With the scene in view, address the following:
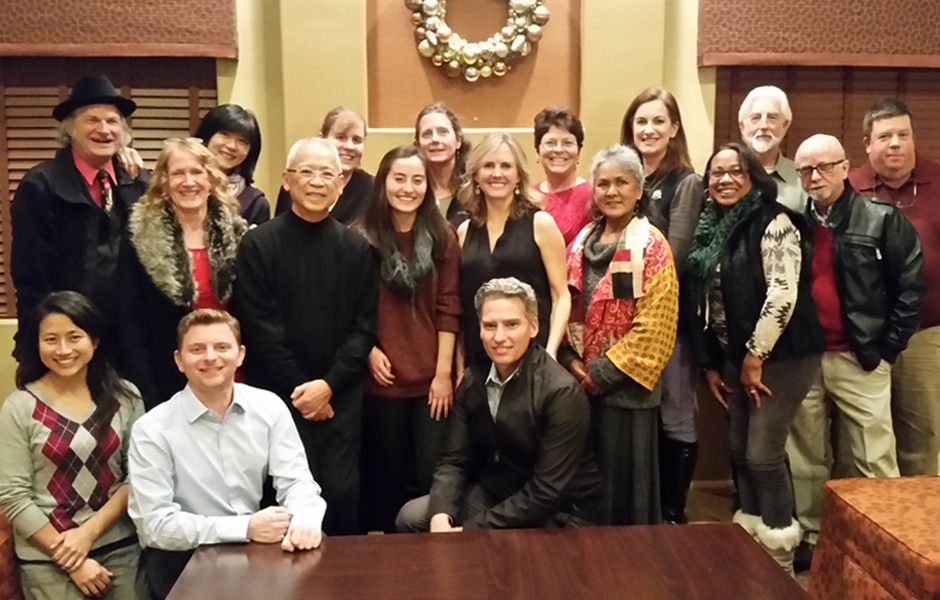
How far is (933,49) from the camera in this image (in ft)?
11.7

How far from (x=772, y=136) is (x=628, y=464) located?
1309 millimetres

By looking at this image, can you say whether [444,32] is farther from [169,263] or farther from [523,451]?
[523,451]

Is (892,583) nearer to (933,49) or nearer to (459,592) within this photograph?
(459,592)

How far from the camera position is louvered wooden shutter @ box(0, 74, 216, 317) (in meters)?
3.43

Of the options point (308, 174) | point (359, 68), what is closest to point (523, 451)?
point (308, 174)

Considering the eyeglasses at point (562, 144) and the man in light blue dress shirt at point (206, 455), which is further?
the eyeglasses at point (562, 144)

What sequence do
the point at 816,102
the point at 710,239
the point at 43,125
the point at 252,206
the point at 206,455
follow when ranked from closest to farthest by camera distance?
1. the point at 206,455
2. the point at 710,239
3. the point at 252,206
4. the point at 43,125
5. the point at 816,102

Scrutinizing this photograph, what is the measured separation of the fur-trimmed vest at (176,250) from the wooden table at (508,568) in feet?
2.87

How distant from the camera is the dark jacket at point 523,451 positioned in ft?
7.15

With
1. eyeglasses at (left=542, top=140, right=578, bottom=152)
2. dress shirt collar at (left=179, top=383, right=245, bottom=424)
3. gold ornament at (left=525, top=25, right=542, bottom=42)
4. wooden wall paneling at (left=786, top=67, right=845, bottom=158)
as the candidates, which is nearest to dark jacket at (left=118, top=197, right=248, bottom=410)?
dress shirt collar at (left=179, top=383, right=245, bottom=424)

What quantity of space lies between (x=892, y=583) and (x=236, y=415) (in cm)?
171

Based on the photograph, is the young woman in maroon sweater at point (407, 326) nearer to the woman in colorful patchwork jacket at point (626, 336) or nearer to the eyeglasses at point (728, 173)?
the woman in colorful patchwork jacket at point (626, 336)

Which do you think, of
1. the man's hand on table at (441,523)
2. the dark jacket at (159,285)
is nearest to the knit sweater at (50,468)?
the dark jacket at (159,285)

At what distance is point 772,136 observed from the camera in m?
2.96
